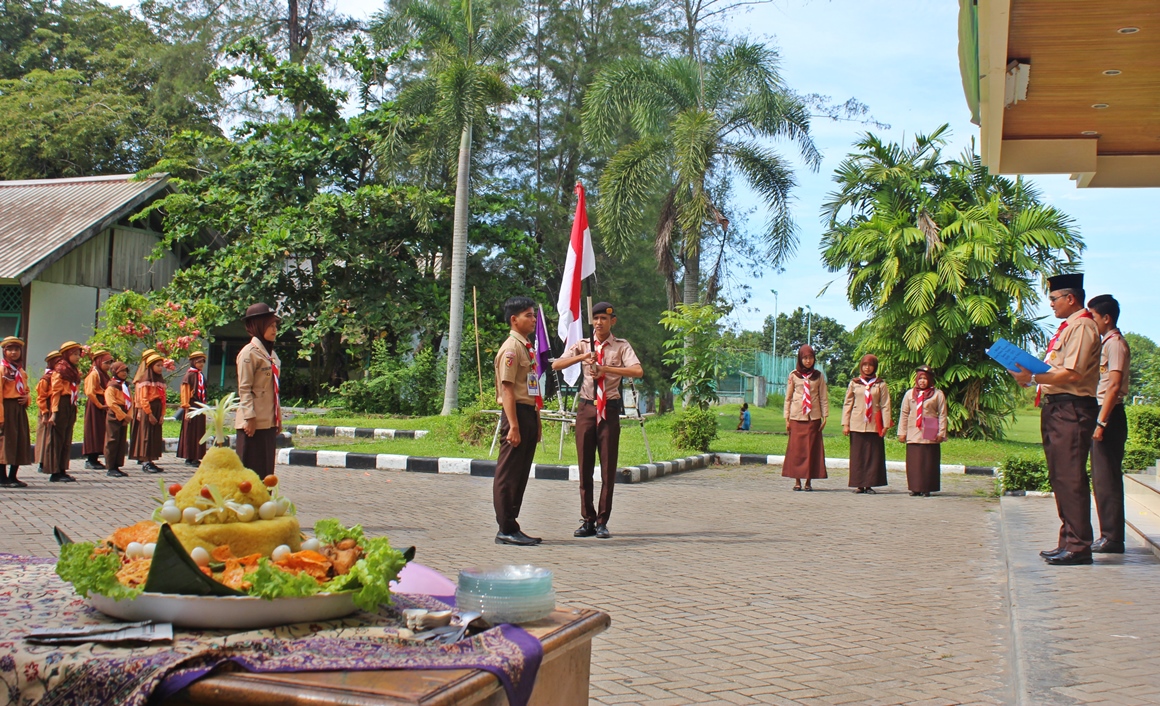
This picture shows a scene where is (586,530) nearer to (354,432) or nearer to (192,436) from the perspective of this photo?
(192,436)

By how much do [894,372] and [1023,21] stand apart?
17.7 metres

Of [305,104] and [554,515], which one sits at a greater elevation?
[305,104]

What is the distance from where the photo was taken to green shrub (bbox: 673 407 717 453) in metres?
17.4

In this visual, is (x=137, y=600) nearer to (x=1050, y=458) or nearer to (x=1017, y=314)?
(x=1050, y=458)

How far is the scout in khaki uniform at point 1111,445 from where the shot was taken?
708cm

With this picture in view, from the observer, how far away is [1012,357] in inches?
262

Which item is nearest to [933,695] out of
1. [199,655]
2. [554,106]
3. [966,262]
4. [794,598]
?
[794,598]

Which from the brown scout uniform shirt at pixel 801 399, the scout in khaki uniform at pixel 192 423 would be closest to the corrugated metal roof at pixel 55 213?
the scout in khaki uniform at pixel 192 423

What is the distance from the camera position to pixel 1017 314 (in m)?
21.2

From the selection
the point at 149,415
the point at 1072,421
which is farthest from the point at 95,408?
the point at 1072,421

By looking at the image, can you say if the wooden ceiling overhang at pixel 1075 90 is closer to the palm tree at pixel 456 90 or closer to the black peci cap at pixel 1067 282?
the black peci cap at pixel 1067 282

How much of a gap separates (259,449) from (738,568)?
371 cm

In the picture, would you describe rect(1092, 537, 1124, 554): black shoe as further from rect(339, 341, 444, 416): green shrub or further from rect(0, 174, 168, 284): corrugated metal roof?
A: rect(0, 174, 168, 284): corrugated metal roof

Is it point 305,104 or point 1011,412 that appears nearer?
point 1011,412
